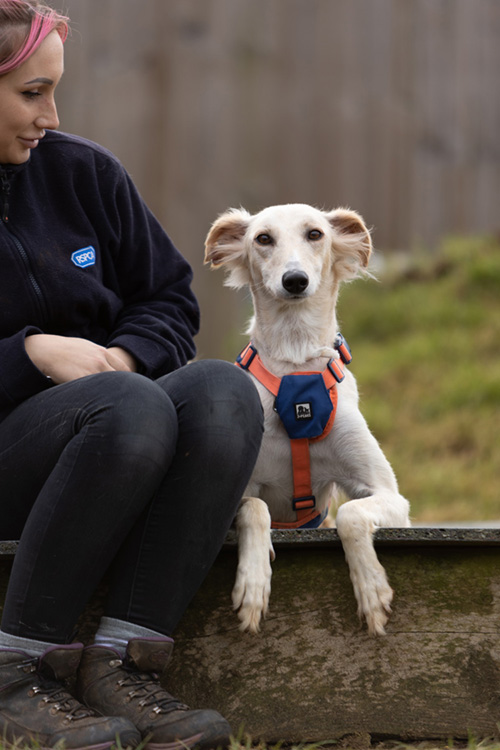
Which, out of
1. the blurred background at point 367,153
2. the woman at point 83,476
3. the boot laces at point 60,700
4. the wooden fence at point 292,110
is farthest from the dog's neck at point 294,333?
the wooden fence at point 292,110

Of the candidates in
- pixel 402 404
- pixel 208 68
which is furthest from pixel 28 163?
pixel 402 404

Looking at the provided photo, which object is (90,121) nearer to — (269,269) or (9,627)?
(269,269)

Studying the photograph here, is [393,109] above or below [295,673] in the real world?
above

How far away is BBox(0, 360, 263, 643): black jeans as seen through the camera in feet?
5.61

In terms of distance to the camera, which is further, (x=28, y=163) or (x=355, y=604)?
(x=28, y=163)

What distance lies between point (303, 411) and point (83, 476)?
0.74m

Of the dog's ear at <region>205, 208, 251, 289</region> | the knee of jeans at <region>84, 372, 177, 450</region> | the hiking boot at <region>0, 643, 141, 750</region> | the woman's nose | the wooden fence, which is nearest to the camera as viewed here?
the hiking boot at <region>0, 643, 141, 750</region>

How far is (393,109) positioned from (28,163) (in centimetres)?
377

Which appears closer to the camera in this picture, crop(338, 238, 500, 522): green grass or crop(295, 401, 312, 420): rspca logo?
crop(295, 401, 312, 420): rspca logo

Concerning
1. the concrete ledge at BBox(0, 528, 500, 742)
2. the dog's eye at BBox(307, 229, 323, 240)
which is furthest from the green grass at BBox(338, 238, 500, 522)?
the concrete ledge at BBox(0, 528, 500, 742)

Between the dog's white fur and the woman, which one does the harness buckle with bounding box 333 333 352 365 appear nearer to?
the dog's white fur

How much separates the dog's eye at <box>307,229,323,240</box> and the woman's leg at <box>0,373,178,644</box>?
3.06ft

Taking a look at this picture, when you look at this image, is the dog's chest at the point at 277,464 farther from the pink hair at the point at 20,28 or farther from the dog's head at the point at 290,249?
the pink hair at the point at 20,28

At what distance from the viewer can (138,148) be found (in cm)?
465
